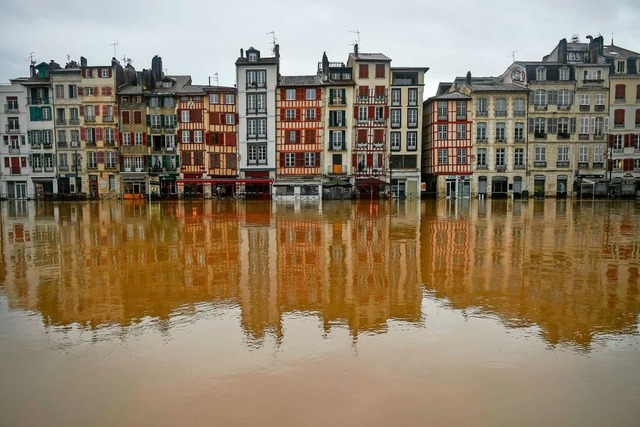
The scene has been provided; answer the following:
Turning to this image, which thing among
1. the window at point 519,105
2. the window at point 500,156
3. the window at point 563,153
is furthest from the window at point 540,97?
the window at point 500,156

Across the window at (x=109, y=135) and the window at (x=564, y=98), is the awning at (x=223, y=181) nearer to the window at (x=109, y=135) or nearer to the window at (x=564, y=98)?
the window at (x=109, y=135)

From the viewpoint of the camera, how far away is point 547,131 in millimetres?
51000

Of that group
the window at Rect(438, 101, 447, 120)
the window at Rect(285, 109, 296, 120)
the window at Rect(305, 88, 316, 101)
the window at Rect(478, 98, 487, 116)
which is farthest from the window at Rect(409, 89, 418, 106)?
the window at Rect(285, 109, 296, 120)

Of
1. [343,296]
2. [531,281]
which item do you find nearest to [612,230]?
[531,281]

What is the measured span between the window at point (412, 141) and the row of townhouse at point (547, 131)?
77.5 inches

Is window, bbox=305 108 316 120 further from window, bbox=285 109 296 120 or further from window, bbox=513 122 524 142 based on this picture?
window, bbox=513 122 524 142

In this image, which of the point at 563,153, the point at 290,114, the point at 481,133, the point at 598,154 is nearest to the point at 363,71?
the point at 290,114

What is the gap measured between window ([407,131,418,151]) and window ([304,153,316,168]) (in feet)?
33.2

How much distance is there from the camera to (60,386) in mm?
5461

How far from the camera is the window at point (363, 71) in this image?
1973 inches

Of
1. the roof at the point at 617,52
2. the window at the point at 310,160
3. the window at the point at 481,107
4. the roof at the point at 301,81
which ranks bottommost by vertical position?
the window at the point at 310,160

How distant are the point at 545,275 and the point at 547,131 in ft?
149

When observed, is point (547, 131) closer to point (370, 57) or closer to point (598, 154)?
point (598, 154)

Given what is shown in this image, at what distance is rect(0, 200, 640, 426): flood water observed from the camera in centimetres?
501
